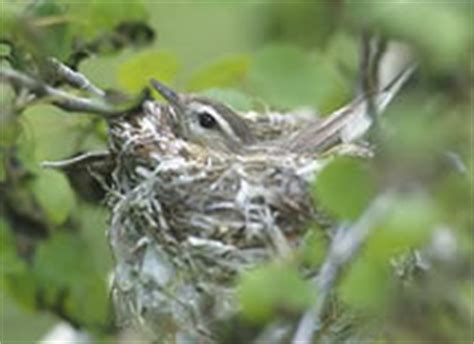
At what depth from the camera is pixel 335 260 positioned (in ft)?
5.42

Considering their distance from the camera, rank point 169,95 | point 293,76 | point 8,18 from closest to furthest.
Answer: point 293,76, point 8,18, point 169,95

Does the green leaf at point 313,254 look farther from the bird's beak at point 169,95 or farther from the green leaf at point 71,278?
the green leaf at point 71,278

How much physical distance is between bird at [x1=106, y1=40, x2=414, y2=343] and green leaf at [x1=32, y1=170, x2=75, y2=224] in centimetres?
24

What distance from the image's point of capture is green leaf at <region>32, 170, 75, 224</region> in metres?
3.14

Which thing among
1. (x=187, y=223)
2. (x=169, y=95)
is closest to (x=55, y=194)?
(x=187, y=223)

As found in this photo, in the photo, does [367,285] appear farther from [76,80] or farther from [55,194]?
[55,194]

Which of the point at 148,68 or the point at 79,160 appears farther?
the point at 79,160

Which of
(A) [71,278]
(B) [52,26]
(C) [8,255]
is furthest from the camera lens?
(A) [71,278]

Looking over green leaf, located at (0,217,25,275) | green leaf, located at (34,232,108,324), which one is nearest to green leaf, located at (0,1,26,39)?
green leaf, located at (0,217,25,275)

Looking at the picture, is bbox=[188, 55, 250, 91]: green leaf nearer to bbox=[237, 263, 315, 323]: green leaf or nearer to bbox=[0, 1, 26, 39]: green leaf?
bbox=[0, 1, 26, 39]: green leaf

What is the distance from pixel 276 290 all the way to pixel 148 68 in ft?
4.77

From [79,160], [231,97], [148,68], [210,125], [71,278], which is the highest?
[148,68]

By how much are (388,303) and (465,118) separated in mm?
232

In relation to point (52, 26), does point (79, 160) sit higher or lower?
lower
